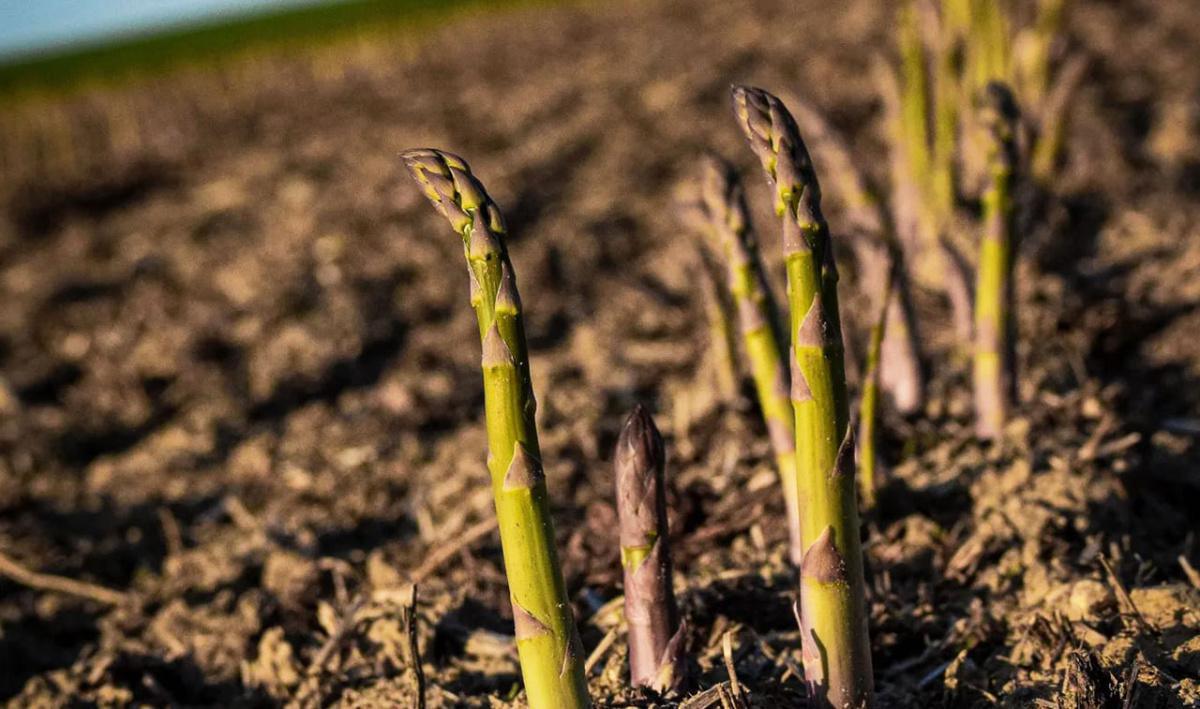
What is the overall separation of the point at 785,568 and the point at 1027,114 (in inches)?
117

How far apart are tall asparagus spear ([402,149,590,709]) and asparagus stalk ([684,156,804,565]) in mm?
825

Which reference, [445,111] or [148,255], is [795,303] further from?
[445,111]

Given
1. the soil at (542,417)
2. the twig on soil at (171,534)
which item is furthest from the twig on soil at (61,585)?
the twig on soil at (171,534)

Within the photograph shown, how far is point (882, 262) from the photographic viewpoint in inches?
139

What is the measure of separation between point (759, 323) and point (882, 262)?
→ 888 mm

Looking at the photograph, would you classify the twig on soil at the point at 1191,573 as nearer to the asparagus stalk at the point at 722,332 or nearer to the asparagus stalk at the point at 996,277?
the asparagus stalk at the point at 996,277

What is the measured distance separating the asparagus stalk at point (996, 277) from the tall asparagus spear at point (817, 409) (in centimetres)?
123

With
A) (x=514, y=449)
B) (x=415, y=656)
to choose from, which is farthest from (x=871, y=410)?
(x=415, y=656)

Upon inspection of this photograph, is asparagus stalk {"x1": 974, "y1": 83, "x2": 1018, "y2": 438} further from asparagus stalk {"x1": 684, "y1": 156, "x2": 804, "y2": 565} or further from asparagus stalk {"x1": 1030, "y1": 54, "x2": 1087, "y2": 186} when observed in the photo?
asparagus stalk {"x1": 1030, "y1": 54, "x2": 1087, "y2": 186}

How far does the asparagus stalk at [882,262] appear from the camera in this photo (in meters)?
3.61

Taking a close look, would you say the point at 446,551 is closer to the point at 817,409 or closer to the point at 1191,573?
the point at 817,409

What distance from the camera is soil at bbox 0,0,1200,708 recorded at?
2789 millimetres

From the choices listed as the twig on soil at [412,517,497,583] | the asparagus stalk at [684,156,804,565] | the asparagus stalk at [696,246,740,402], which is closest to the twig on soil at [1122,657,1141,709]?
the asparagus stalk at [684,156,804,565]

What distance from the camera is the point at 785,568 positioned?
2.98 meters
